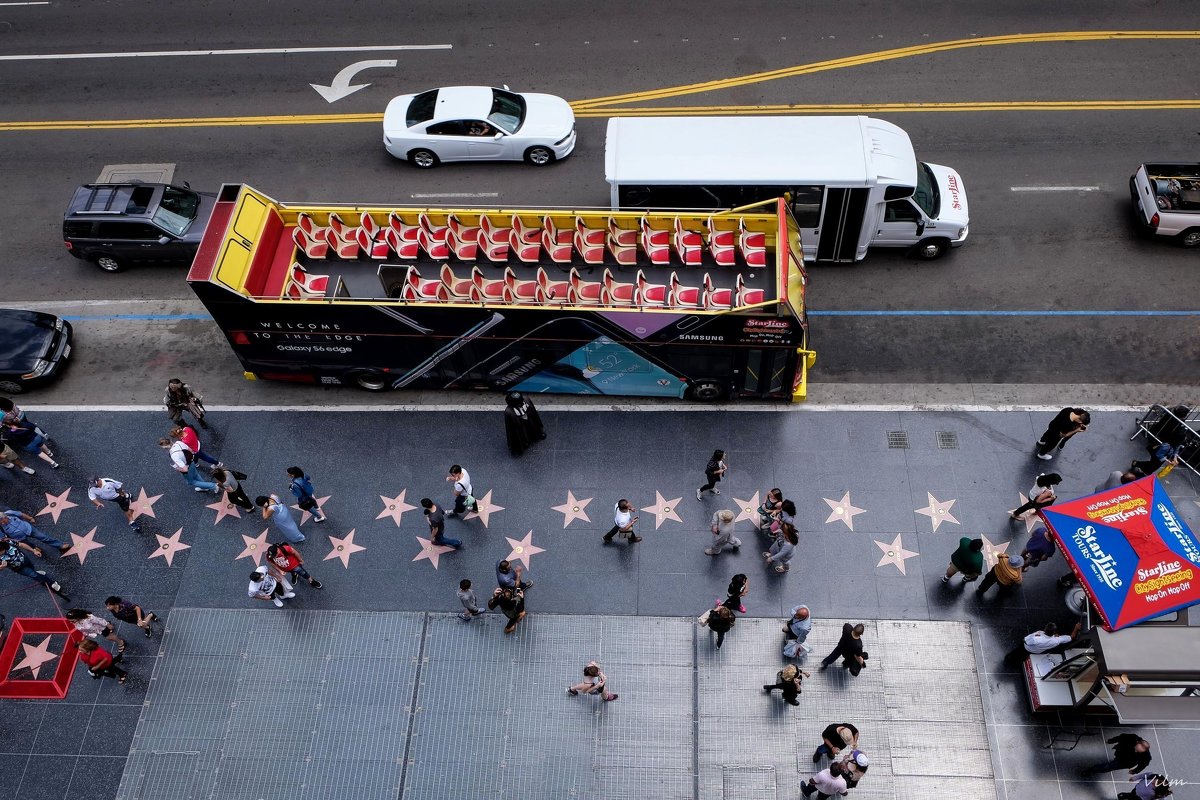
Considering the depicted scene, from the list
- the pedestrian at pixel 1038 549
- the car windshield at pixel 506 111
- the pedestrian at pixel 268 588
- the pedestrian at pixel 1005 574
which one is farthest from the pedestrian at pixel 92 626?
the pedestrian at pixel 1038 549

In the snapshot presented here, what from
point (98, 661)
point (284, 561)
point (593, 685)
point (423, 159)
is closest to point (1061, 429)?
point (593, 685)

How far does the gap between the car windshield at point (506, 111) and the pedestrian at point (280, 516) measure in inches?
438

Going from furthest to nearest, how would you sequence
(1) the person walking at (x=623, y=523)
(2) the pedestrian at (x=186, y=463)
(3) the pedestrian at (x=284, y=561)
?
(2) the pedestrian at (x=186, y=463) → (1) the person walking at (x=623, y=523) → (3) the pedestrian at (x=284, y=561)

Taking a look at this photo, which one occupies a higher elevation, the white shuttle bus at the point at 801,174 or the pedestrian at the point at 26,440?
the white shuttle bus at the point at 801,174

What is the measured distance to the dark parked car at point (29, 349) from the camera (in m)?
18.1

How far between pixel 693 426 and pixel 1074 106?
554 inches

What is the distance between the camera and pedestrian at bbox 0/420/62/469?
16578 mm

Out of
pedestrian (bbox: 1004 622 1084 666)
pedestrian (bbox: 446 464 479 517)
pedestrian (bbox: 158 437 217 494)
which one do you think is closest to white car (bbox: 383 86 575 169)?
pedestrian (bbox: 446 464 479 517)

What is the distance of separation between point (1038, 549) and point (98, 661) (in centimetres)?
1603

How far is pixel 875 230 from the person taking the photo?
18.9m

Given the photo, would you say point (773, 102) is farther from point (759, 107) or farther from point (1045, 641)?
point (1045, 641)

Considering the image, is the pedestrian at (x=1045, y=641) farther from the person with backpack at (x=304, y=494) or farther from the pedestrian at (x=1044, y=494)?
the person with backpack at (x=304, y=494)

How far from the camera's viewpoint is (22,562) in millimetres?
15023

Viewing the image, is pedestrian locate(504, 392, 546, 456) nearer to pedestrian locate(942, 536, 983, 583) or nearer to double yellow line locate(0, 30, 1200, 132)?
pedestrian locate(942, 536, 983, 583)
